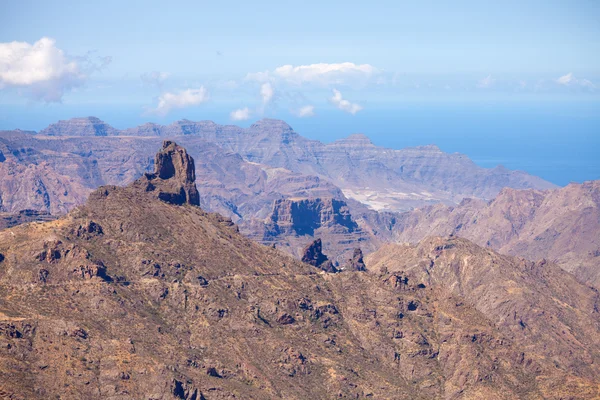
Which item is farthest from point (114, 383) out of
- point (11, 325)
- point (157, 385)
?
point (11, 325)

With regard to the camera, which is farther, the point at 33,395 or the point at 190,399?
the point at 190,399

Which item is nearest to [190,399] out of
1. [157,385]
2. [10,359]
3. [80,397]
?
[157,385]

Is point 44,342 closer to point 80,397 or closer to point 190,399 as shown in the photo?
point 80,397

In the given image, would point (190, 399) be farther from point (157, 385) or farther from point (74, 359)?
point (74, 359)

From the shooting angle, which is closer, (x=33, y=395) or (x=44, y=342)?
(x=33, y=395)

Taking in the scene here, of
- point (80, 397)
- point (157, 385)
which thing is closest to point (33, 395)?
point (80, 397)

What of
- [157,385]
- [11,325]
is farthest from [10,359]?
[157,385]

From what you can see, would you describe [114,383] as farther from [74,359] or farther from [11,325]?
[11,325]

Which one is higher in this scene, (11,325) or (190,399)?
(11,325)
